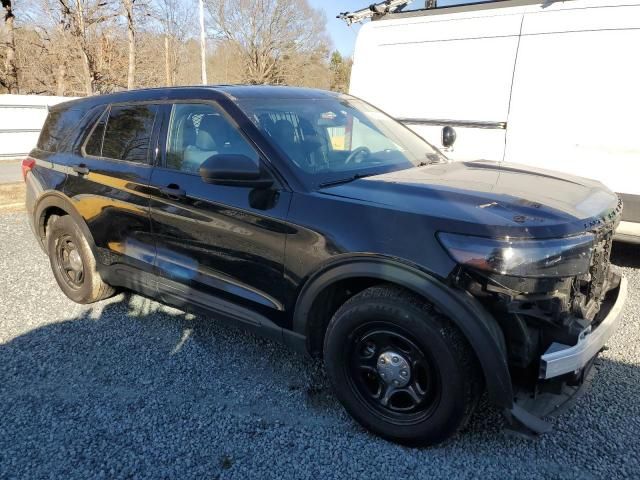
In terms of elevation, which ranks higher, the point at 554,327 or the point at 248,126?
the point at 248,126

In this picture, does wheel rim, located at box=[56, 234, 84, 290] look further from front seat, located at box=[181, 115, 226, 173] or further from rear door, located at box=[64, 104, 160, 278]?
front seat, located at box=[181, 115, 226, 173]

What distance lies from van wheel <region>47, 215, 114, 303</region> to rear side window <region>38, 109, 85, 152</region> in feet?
2.11

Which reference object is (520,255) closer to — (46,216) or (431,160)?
(431,160)

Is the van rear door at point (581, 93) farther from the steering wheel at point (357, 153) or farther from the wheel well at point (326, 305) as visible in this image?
the wheel well at point (326, 305)

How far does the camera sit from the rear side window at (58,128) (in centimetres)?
423

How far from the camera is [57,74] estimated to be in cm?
2183

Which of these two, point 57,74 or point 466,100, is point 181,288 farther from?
point 57,74

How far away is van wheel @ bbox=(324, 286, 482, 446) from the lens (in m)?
2.30

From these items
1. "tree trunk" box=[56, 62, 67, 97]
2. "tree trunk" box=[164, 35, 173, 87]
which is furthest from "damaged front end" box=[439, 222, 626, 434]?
"tree trunk" box=[164, 35, 173, 87]

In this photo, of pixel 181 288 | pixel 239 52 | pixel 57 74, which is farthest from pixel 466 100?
pixel 239 52

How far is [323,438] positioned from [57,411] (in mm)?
1550

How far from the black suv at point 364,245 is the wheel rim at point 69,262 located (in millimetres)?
415

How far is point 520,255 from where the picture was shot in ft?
6.95

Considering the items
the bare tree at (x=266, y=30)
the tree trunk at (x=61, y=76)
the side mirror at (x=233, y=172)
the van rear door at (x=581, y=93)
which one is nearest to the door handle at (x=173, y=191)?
the side mirror at (x=233, y=172)
